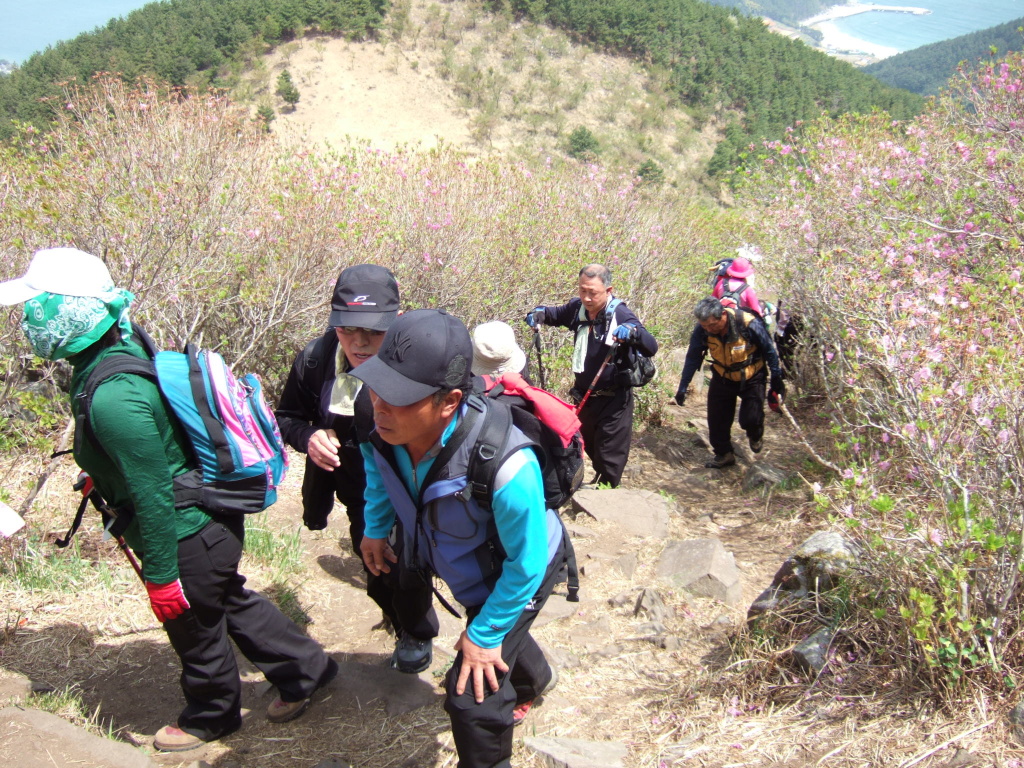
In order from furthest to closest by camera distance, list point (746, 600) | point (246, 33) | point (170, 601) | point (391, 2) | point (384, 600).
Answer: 1. point (391, 2)
2. point (246, 33)
3. point (746, 600)
4. point (384, 600)
5. point (170, 601)

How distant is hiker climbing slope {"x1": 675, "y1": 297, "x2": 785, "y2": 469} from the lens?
18.2 ft

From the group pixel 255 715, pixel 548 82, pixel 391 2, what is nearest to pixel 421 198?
pixel 255 715

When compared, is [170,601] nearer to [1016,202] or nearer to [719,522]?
[719,522]

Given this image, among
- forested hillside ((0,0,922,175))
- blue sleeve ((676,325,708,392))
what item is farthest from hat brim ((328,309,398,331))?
forested hillside ((0,0,922,175))

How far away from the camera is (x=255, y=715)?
2.85 m

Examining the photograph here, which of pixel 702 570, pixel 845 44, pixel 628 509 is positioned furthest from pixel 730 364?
pixel 845 44

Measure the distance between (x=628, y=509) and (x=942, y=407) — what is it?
2388 millimetres

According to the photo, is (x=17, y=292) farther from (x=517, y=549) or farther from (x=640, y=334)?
(x=640, y=334)

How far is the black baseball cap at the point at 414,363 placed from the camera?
1.74 meters

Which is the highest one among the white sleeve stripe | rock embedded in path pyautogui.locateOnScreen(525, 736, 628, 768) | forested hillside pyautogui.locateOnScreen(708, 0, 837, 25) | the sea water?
forested hillside pyautogui.locateOnScreen(708, 0, 837, 25)

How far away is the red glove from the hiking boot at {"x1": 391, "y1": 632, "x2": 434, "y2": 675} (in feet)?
3.32

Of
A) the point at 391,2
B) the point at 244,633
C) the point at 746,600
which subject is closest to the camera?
the point at 244,633

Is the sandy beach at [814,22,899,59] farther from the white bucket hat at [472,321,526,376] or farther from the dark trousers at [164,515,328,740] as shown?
the dark trousers at [164,515,328,740]

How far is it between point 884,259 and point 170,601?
14.5ft
